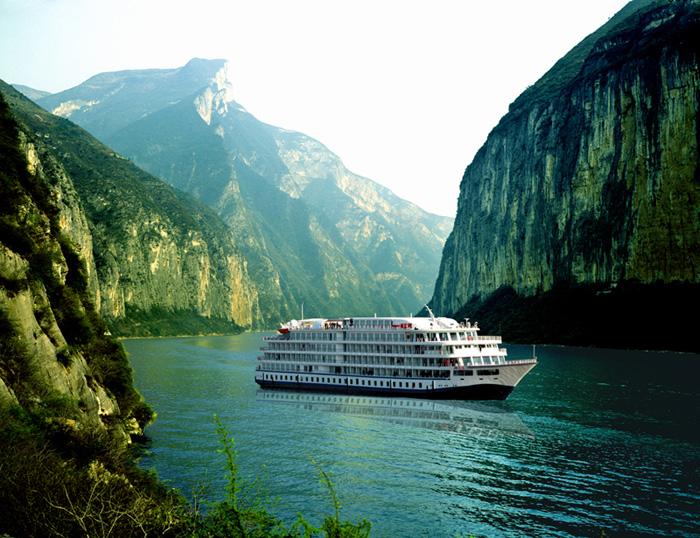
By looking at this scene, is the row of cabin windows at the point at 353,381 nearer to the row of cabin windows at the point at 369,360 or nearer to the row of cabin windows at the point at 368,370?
the row of cabin windows at the point at 368,370

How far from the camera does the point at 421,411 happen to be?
61.2 metres

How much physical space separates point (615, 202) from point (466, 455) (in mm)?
116881

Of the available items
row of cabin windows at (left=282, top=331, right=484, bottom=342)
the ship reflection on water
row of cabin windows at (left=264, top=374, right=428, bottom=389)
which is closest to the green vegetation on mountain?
the ship reflection on water

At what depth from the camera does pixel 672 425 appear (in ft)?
169

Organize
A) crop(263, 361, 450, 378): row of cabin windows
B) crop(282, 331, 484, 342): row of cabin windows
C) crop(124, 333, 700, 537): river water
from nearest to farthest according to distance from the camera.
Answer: crop(124, 333, 700, 537): river water
crop(263, 361, 450, 378): row of cabin windows
crop(282, 331, 484, 342): row of cabin windows

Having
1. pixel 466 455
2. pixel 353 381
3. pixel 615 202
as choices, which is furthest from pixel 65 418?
pixel 615 202

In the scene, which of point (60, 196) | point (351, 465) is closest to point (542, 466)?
point (351, 465)

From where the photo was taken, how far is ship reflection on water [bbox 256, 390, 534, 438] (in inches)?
2082

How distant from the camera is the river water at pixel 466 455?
3100 cm

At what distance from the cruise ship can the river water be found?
2.20 metres

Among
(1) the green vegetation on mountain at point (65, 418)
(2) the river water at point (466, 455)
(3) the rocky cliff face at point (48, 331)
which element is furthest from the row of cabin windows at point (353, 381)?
(3) the rocky cliff face at point (48, 331)

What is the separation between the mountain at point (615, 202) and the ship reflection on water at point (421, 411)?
232 feet

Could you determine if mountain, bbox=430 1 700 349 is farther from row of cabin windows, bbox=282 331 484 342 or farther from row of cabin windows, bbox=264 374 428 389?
row of cabin windows, bbox=264 374 428 389

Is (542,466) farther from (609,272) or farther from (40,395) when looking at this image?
(609,272)
